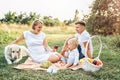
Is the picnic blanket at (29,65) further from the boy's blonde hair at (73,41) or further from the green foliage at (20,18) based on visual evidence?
the green foliage at (20,18)

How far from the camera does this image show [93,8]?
1531 centimetres

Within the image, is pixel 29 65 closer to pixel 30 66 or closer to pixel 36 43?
pixel 30 66

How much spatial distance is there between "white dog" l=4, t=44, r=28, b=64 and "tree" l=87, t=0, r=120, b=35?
750 centimetres

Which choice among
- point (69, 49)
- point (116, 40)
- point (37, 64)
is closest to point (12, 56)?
point (37, 64)

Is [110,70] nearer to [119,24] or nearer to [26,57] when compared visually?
[26,57]

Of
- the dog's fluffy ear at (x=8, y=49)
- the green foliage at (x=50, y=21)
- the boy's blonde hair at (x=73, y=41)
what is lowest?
the green foliage at (x=50, y=21)

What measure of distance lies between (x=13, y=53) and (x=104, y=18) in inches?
313

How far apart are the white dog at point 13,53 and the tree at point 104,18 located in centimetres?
750

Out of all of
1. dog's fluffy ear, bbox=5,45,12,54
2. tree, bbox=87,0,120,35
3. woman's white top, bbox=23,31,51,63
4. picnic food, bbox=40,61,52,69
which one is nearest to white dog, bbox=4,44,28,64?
dog's fluffy ear, bbox=5,45,12,54

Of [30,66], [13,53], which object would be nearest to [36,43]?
→ [13,53]

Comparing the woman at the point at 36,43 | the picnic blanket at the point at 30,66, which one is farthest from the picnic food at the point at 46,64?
the woman at the point at 36,43

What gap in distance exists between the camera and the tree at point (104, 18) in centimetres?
1516

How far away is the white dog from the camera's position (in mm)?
7969

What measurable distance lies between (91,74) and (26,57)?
242 centimetres
